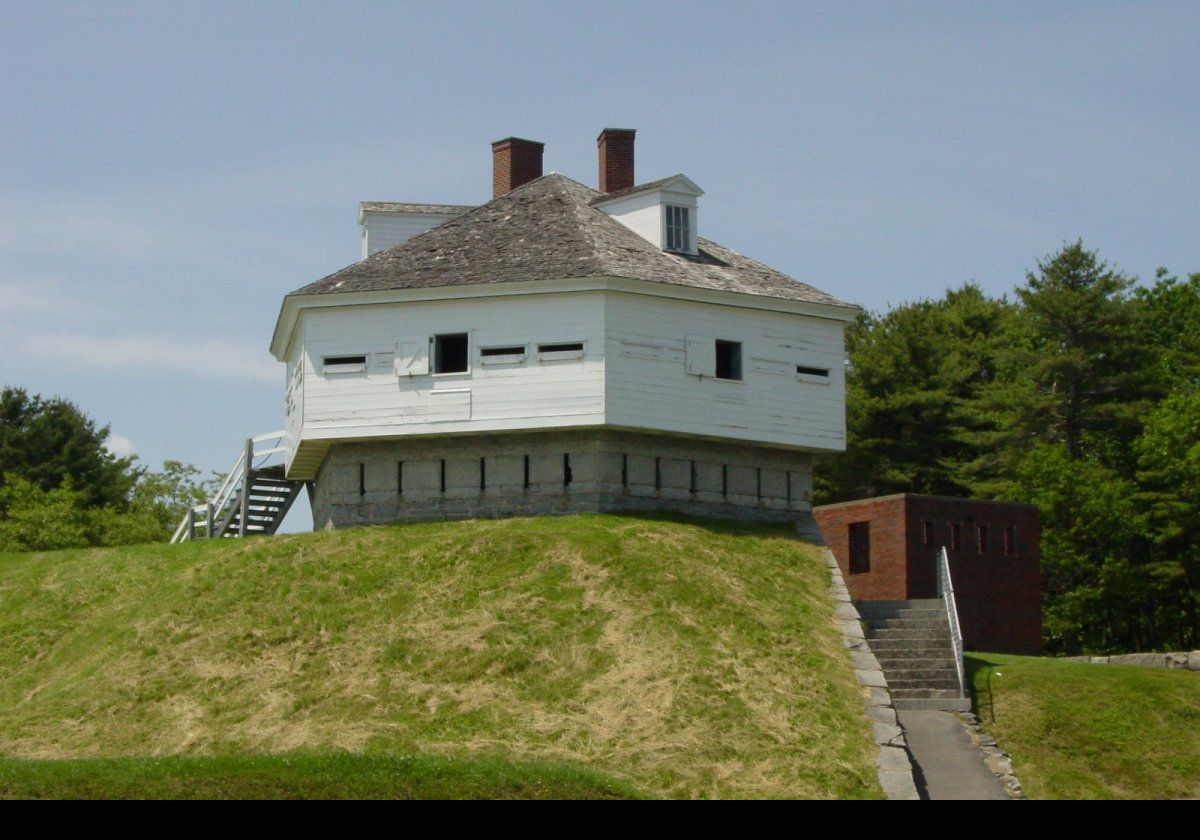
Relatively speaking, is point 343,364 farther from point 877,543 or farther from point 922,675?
point 877,543

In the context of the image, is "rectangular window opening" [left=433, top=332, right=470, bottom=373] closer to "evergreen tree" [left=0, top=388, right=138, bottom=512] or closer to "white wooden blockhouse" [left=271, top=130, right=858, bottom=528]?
"white wooden blockhouse" [left=271, top=130, right=858, bottom=528]

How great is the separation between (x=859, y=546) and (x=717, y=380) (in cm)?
851

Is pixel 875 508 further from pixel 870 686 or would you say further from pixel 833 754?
pixel 833 754

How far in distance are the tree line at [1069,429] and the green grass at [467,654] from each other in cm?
1992

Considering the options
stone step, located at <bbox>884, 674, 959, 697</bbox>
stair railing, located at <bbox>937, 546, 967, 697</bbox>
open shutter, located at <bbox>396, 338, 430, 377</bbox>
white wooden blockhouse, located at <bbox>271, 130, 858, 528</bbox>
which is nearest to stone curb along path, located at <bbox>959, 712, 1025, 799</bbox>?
stair railing, located at <bbox>937, 546, 967, 697</bbox>

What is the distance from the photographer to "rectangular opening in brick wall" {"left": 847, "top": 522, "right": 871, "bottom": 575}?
125 ft

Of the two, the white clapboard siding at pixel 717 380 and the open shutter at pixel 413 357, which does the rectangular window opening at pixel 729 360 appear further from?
the open shutter at pixel 413 357

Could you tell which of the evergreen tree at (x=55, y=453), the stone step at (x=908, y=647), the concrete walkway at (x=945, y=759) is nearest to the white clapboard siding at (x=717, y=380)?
the stone step at (x=908, y=647)

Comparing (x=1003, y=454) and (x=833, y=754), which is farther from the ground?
(x=1003, y=454)

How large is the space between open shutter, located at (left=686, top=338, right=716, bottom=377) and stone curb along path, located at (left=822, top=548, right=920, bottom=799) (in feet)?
16.3

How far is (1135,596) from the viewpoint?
47.1 m

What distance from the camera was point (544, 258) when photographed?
32469 mm

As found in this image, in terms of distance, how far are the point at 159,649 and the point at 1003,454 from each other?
32.9 m
